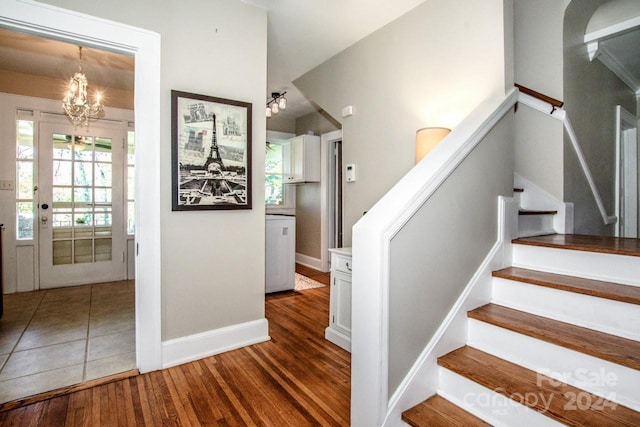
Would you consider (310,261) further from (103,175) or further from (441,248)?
(441,248)

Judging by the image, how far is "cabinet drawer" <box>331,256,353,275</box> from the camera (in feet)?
7.69

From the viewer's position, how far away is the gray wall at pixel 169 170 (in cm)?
210

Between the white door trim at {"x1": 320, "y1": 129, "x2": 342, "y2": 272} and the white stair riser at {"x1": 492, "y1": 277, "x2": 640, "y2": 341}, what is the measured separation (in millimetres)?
3492

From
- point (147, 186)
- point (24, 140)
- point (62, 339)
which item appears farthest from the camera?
point (24, 140)

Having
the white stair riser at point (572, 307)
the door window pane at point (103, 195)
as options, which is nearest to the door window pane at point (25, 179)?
the door window pane at point (103, 195)

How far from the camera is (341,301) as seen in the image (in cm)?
243

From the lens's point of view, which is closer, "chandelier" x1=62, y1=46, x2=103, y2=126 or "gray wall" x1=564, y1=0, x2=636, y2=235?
"gray wall" x1=564, y1=0, x2=636, y2=235

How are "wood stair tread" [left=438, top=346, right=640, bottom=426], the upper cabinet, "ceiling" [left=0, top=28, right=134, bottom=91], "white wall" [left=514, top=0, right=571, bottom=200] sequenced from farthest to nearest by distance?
the upper cabinet < "ceiling" [left=0, top=28, right=134, bottom=91] < "white wall" [left=514, top=0, right=571, bottom=200] < "wood stair tread" [left=438, top=346, right=640, bottom=426]

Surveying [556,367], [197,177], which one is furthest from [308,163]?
[556,367]

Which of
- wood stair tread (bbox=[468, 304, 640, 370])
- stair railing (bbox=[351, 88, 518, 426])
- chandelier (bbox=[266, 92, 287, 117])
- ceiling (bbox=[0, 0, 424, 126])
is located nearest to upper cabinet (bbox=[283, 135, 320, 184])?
chandelier (bbox=[266, 92, 287, 117])

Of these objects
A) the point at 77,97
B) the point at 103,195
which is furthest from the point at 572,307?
the point at 103,195

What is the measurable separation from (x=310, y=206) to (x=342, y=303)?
321 cm

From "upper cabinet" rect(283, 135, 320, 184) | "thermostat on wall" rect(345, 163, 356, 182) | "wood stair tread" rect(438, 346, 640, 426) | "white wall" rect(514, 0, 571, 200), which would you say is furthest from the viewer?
"upper cabinet" rect(283, 135, 320, 184)

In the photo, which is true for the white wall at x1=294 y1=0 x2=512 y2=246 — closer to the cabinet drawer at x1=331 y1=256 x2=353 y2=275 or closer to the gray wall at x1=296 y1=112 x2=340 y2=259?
the cabinet drawer at x1=331 y1=256 x2=353 y2=275
